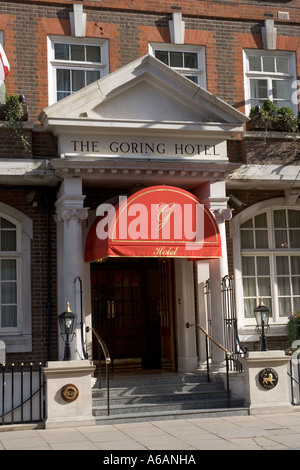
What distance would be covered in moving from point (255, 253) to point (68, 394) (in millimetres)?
5911

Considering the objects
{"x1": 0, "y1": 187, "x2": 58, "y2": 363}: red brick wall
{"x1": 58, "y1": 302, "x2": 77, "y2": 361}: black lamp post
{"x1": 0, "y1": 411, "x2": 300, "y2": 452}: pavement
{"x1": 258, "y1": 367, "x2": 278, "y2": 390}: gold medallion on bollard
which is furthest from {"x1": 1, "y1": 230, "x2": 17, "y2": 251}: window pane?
{"x1": 258, "y1": 367, "x2": 278, "y2": 390}: gold medallion on bollard

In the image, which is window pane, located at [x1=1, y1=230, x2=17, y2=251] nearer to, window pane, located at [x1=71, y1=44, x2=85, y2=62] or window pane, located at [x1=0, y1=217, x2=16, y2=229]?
window pane, located at [x1=0, y1=217, x2=16, y2=229]

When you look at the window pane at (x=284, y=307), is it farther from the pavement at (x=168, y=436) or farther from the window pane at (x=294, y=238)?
the pavement at (x=168, y=436)

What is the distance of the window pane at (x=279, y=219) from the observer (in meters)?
15.5

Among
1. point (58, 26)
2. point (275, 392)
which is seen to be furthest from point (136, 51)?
point (275, 392)

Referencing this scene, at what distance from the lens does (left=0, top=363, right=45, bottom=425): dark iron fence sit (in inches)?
433

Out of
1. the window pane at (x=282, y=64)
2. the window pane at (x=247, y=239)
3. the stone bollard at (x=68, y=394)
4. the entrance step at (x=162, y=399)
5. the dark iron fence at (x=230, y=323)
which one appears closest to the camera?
the stone bollard at (x=68, y=394)

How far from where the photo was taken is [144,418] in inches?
445

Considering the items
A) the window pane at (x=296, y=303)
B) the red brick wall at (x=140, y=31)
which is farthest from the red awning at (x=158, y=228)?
the window pane at (x=296, y=303)

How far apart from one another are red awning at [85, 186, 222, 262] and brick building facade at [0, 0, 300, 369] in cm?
71

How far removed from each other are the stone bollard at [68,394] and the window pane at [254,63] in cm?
797

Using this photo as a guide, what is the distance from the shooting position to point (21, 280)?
1373cm

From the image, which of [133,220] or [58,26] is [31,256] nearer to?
[133,220]

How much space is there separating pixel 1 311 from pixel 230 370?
4.60 m
